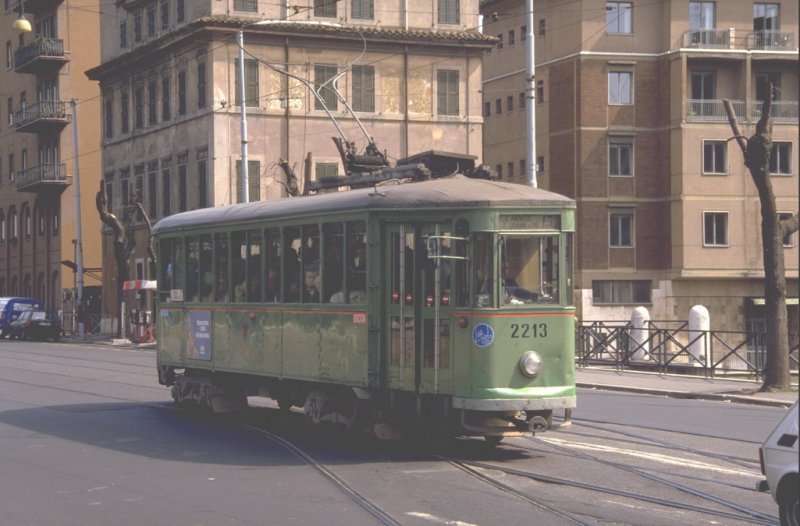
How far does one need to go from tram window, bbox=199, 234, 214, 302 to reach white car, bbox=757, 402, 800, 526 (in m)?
10.7

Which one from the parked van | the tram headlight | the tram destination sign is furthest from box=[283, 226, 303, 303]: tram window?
the parked van

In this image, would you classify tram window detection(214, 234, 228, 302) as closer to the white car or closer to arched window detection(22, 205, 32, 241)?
the white car

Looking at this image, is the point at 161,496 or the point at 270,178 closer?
the point at 161,496

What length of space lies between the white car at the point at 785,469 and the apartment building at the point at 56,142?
5981 cm

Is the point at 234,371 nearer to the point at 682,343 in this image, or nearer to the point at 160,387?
the point at 160,387

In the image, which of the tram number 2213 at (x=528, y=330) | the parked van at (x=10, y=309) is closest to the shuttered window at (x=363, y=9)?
the parked van at (x=10, y=309)

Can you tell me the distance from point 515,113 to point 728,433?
46856 millimetres

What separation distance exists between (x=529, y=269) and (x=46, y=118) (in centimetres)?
5919

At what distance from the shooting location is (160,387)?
25.0 metres

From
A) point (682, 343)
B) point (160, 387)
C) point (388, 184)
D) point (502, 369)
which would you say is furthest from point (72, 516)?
point (682, 343)

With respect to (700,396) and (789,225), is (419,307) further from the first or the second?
(789,225)

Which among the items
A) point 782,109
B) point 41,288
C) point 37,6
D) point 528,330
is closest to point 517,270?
point 528,330

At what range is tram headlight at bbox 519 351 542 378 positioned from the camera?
556 inches

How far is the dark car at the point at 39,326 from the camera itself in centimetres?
5775
